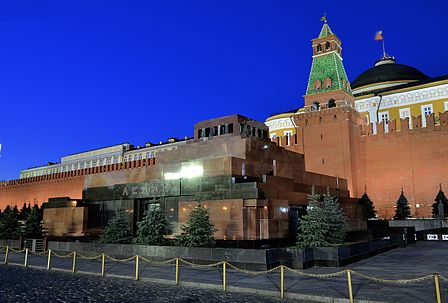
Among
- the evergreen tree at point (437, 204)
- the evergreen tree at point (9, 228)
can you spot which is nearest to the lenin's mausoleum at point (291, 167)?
the evergreen tree at point (437, 204)

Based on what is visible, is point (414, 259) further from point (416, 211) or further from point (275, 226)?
point (416, 211)

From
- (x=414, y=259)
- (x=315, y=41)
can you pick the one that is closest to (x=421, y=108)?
(x=315, y=41)

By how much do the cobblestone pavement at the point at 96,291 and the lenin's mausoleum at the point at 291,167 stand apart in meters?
4.10

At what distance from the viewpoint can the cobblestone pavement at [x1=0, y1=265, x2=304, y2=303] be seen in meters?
7.41

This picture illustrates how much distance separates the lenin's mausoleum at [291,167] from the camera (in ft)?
43.9

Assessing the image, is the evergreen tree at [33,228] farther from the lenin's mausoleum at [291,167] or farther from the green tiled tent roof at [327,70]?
the green tiled tent roof at [327,70]

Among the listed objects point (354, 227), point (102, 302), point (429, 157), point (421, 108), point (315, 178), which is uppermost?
point (421, 108)

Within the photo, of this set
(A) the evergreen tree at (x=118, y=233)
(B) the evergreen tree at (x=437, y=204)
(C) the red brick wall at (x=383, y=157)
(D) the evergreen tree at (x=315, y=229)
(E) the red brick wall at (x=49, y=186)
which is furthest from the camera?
(E) the red brick wall at (x=49, y=186)

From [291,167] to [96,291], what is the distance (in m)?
10.9

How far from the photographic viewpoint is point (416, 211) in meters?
26.1

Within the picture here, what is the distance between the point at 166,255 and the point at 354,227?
9.60 metres

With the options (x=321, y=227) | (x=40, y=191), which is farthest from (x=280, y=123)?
(x=321, y=227)

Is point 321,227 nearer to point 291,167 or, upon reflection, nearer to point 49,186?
point 291,167

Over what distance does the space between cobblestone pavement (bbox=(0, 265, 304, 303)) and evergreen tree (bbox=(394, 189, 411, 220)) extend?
65.0ft
